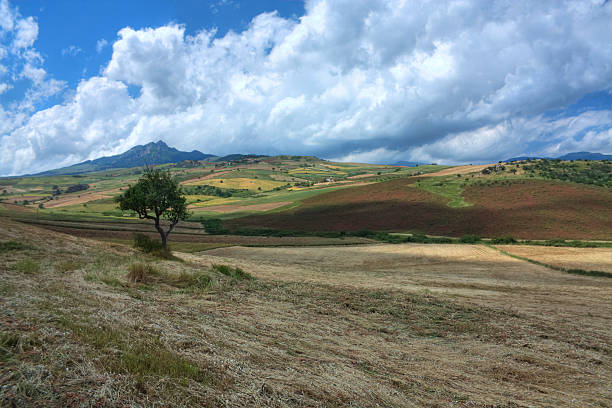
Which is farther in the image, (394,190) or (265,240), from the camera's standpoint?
(394,190)

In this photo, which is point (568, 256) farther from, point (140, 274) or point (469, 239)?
point (140, 274)

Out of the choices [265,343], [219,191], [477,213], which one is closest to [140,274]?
[265,343]

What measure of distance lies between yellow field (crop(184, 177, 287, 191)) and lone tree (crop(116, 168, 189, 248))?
Result: 120 m

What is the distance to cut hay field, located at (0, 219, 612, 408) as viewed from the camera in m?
4.93

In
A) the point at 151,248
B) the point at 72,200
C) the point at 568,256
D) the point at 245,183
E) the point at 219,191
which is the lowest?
the point at 568,256

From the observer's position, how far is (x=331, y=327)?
1084cm

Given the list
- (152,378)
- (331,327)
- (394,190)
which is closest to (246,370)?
(152,378)

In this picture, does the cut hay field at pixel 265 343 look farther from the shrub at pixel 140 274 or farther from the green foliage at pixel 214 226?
the green foliage at pixel 214 226

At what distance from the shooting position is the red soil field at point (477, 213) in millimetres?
59206

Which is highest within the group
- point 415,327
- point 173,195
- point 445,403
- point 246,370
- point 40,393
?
point 173,195

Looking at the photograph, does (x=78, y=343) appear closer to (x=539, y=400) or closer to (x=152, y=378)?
(x=152, y=378)

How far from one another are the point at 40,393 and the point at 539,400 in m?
9.44

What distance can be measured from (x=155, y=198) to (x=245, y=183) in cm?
13626

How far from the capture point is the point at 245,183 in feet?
553
